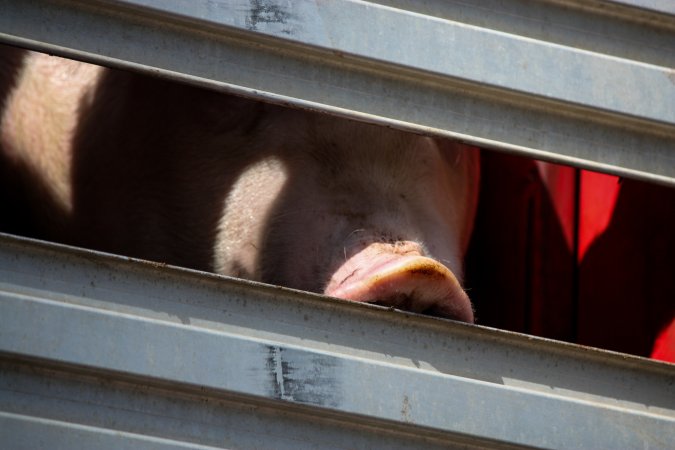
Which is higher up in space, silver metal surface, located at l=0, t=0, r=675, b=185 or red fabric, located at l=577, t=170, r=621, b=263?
red fabric, located at l=577, t=170, r=621, b=263

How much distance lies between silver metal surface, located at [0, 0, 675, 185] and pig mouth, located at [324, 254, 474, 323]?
0.21 metres

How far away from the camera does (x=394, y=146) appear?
1829 mm

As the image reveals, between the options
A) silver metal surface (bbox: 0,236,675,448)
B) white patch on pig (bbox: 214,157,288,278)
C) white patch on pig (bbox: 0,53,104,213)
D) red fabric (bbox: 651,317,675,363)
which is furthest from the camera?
white patch on pig (bbox: 0,53,104,213)

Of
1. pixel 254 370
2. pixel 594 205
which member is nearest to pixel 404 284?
pixel 254 370

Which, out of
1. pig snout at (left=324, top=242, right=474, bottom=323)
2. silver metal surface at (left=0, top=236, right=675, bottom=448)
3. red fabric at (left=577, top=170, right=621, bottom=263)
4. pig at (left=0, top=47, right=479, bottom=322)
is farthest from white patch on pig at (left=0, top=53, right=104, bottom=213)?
red fabric at (left=577, top=170, right=621, bottom=263)

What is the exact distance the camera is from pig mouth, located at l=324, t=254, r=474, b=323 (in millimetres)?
1412

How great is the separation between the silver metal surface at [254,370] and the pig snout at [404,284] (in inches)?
5.8

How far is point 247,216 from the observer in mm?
1800

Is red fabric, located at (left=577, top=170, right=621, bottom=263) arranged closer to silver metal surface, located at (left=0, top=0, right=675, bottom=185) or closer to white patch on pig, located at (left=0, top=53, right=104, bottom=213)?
silver metal surface, located at (left=0, top=0, right=675, bottom=185)

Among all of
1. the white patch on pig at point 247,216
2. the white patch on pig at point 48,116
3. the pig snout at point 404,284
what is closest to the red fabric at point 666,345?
the pig snout at point 404,284

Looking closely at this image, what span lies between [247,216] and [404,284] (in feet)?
1.55

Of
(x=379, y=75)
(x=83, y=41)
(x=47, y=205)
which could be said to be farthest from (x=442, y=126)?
(x=47, y=205)

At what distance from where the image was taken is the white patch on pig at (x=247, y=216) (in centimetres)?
177

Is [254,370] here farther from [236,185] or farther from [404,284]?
[236,185]
